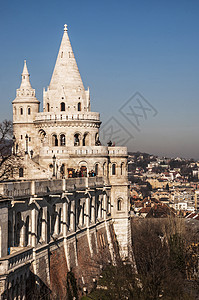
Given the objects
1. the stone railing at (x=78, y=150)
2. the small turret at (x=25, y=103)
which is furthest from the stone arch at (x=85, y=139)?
the small turret at (x=25, y=103)

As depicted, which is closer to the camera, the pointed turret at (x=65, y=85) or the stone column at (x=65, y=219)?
the stone column at (x=65, y=219)

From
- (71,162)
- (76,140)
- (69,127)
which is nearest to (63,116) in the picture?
(69,127)

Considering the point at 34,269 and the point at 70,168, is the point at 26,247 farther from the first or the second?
the point at 70,168

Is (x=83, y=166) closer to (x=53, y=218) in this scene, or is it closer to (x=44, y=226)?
(x=53, y=218)

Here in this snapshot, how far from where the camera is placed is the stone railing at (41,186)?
3169cm

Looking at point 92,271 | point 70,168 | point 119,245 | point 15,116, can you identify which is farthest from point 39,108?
point 92,271

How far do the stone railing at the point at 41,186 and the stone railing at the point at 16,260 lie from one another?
2747mm

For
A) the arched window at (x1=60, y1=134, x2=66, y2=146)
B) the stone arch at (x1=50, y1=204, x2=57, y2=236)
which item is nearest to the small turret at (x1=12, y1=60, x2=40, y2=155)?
the arched window at (x1=60, y1=134, x2=66, y2=146)

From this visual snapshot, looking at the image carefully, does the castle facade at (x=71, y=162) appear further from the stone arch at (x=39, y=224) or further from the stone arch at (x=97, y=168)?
the stone arch at (x=39, y=224)

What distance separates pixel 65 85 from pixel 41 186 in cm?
2103

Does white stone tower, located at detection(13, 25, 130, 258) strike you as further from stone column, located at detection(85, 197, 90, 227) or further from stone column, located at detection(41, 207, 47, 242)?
stone column, located at detection(41, 207, 47, 242)

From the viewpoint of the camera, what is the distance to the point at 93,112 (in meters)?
56.4

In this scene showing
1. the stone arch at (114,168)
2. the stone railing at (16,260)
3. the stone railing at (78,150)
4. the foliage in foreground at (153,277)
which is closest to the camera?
the stone railing at (16,260)

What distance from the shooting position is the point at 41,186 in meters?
37.0
